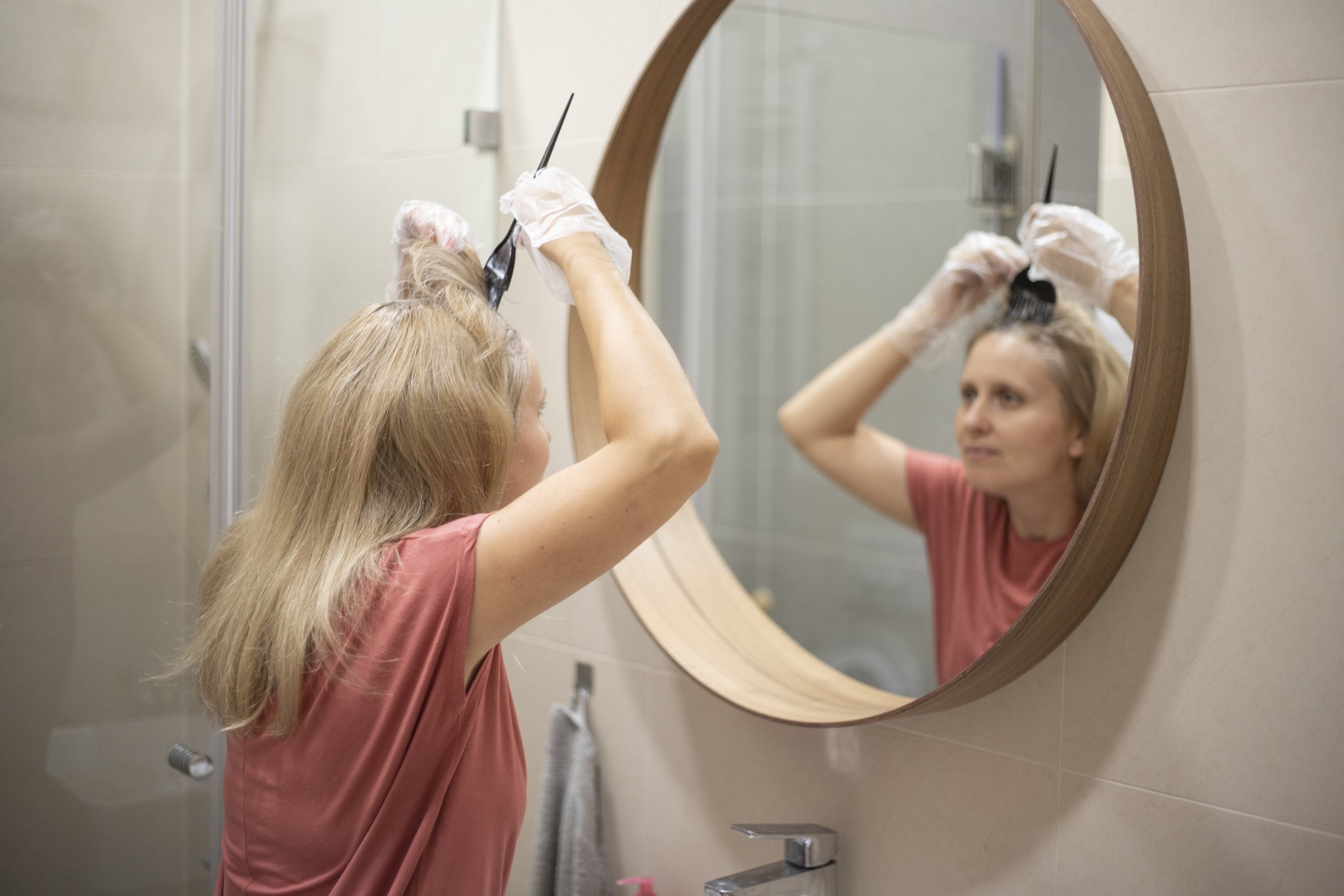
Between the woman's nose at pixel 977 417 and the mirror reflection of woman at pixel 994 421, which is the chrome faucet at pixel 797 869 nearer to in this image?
the mirror reflection of woman at pixel 994 421

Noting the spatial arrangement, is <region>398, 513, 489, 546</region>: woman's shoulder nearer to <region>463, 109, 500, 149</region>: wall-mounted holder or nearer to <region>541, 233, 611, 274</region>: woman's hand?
<region>541, 233, 611, 274</region>: woman's hand

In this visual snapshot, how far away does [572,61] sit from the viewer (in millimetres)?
1285

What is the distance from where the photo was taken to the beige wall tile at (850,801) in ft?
3.05

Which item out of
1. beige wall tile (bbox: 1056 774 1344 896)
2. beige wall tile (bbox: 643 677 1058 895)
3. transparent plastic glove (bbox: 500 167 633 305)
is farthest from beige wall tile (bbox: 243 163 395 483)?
beige wall tile (bbox: 1056 774 1344 896)

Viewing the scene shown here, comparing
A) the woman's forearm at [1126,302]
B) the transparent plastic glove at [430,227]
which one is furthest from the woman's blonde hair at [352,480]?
the woman's forearm at [1126,302]

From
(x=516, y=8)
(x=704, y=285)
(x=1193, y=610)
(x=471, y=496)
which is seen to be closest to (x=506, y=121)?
(x=516, y=8)

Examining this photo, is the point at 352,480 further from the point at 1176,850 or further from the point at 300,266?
the point at 1176,850

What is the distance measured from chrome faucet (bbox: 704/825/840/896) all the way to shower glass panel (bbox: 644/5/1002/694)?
48 cm

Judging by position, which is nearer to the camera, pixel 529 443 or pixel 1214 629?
pixel 1214 629

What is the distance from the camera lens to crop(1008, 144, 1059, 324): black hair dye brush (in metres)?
1.11

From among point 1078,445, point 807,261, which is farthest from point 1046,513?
point 807,261

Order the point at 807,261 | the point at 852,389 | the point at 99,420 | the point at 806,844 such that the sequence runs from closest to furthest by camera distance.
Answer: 1. the point at 806,844
2. the point at 99,420
3. the point at 852,389
4. the point at 807,261

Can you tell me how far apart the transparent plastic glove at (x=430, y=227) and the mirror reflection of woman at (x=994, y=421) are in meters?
0.57

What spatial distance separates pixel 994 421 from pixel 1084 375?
0.58ft
